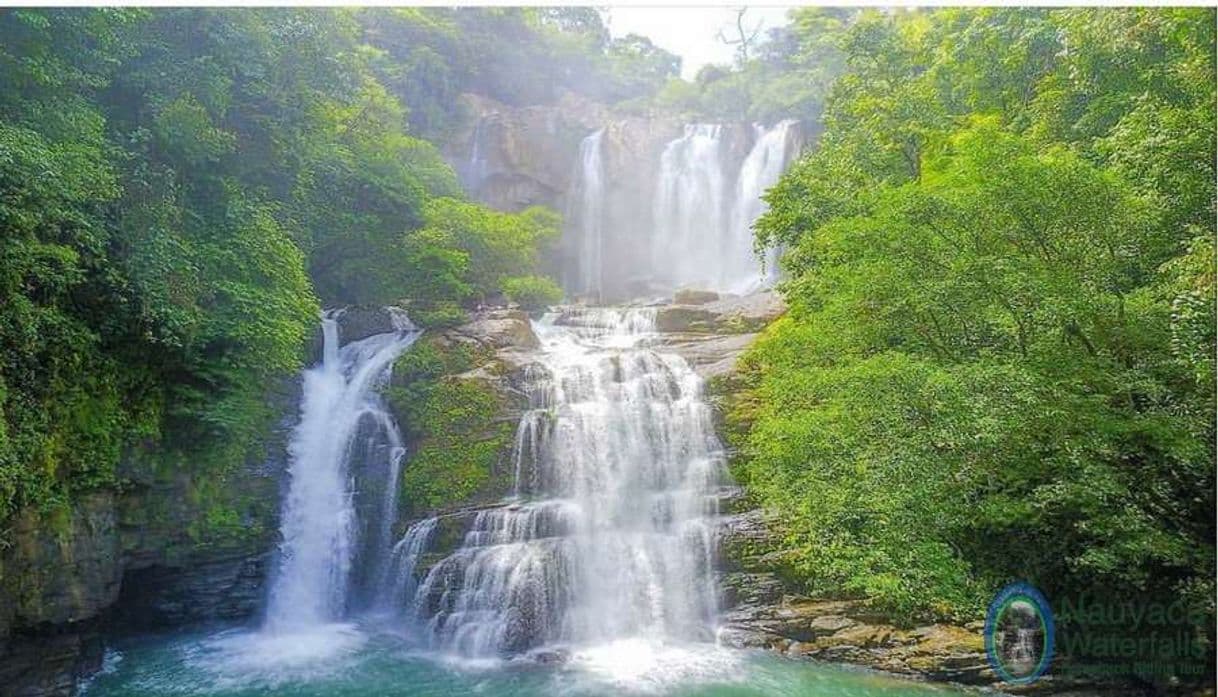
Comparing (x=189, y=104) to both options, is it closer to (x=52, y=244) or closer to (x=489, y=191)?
(x=52, y=244)

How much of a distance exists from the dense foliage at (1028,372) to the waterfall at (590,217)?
17.0 meters

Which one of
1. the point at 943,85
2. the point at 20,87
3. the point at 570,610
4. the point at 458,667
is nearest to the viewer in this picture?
the point at 20,87

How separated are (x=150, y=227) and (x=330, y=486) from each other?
4900 mm

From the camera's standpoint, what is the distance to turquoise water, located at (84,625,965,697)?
8.36 meters

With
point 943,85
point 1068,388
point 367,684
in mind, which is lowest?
point 367,684

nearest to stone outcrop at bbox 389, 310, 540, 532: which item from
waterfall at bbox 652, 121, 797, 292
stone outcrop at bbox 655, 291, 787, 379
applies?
stone outcrop at bbox 655, 291, 787, 379

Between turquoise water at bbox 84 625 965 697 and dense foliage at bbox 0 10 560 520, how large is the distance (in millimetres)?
2513

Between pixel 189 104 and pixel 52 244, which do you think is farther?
pixel 189 104

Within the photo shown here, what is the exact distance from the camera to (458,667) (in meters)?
9.36

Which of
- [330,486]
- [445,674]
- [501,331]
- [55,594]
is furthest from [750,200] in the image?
[55,594]

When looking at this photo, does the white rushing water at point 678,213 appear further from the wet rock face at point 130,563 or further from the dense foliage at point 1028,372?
the wet rock face at point 130,563

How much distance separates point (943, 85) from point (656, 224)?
504 inches

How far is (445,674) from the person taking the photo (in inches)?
360

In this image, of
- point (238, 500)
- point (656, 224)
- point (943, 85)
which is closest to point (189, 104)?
point (238, 500)
